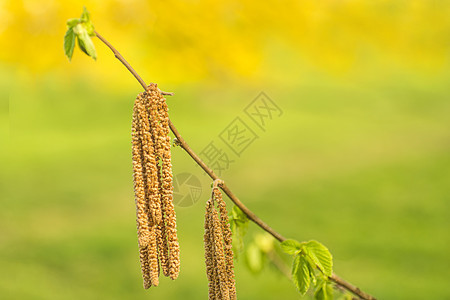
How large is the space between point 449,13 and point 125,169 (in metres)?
5.20

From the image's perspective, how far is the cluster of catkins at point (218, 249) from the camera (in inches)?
51.8

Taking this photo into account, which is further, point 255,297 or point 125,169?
point 125,169

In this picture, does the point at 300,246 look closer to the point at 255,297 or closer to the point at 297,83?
the point at 255,297

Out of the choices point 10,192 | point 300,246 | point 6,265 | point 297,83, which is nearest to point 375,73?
point 297,83

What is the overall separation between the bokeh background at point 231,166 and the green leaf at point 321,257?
139 inches

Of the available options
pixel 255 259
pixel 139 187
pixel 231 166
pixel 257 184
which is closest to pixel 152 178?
pixel 139 187

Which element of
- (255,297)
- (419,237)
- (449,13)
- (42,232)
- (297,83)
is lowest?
(255,297)

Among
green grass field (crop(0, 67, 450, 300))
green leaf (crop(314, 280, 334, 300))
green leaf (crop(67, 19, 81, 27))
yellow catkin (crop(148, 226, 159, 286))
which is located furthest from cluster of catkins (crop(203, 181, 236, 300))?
green grass field (crop(0, 67, 450, 300))

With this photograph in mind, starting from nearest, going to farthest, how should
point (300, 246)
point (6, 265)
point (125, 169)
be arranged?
1. point (300, 246)
2. point (6, 265)
3. point (125, 169)

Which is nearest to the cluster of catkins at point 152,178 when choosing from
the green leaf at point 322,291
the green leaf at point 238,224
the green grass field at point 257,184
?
the green leaf at point 238,224

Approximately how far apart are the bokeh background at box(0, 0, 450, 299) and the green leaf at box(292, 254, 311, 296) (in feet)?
11.6

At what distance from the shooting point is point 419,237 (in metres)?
→ 6.23

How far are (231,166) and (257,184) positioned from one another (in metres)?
0.93

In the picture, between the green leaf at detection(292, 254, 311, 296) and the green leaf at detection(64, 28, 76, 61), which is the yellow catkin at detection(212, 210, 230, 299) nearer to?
the green leaf at detection(292, 254, 311, 296)
